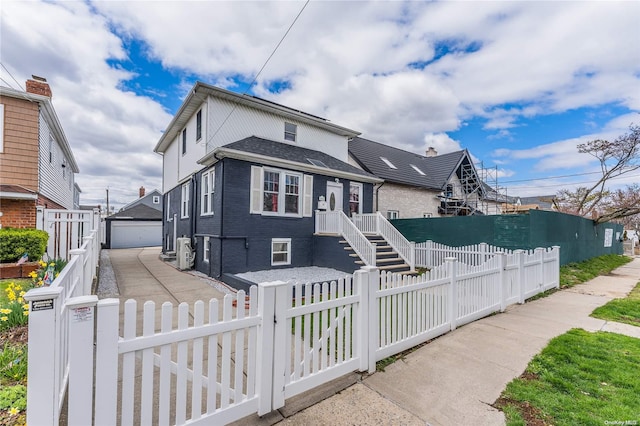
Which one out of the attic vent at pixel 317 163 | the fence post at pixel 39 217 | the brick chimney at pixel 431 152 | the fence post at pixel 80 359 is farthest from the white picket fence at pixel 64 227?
the brick chimney at pixel 431 152

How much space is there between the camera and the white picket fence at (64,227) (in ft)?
27.5

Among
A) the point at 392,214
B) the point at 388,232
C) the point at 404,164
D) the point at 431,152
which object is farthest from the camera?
the point at 431,152

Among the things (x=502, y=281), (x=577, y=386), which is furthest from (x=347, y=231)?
(x=577, y=386)

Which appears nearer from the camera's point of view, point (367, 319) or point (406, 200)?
point (367, 319)

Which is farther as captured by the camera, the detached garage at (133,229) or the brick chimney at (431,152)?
the brick chimney at (431,152)

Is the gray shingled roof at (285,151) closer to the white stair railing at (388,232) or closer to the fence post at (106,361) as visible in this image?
the white stair railing at (388,232)

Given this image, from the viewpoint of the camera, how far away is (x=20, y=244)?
6750 millimetres

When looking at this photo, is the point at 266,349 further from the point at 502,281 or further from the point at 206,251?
the point at 206,251

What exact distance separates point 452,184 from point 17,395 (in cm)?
2228

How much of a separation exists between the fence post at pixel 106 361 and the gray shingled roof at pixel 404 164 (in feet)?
49.9

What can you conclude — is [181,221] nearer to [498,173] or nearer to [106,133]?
[106,133]

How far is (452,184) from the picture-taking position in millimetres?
20719

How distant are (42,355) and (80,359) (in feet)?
0.87

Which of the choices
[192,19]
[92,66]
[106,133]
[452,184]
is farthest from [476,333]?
[106,133]
